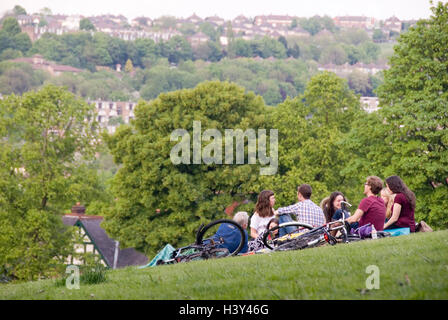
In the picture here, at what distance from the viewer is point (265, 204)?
1374 cm

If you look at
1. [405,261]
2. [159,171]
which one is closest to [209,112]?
[159,171]

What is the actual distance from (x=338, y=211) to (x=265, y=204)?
1471 mm

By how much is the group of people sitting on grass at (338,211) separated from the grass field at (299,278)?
204cm

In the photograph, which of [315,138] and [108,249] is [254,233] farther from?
[108,249]

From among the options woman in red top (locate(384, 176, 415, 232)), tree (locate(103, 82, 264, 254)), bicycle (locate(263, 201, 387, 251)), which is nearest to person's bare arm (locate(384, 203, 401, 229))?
woman in red top (locate(384, 176, 415, 232))

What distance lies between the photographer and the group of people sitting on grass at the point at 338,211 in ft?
42.5

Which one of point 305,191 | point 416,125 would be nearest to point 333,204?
point 305,191

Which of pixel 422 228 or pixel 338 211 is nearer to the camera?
pixel 338 211

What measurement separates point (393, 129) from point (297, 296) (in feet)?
75.4

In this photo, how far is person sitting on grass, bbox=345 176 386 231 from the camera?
42.2 feet

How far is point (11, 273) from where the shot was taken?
34656 millimetres

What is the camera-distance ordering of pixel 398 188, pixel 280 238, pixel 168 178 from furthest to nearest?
pixel 168 178
pixel 398 188
pixel 280 238

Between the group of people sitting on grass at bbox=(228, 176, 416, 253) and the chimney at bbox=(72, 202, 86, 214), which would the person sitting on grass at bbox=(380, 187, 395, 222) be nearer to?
the group of people sitting on grass at bbox=(228, 176, 416, 253)
